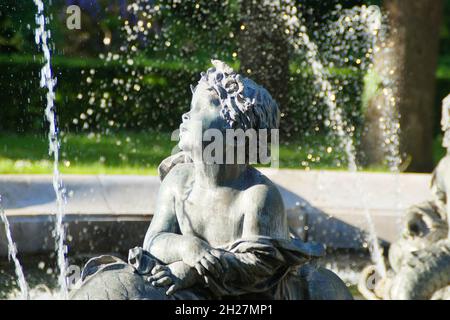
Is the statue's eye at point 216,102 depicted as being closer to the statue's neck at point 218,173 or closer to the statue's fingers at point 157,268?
the statue's neck at point 218,173

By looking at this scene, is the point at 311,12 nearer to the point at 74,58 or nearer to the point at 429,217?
the point at 74,58

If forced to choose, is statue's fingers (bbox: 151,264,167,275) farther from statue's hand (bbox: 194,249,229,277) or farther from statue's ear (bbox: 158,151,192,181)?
statue's ear (bbox: 158,151,192,181)

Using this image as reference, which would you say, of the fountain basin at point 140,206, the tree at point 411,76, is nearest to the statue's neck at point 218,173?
the fountain basin at point 140,206

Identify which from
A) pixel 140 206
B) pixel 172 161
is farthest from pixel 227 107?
pixel 140 206

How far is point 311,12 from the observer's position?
498 inches

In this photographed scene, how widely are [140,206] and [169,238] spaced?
12.4 feet

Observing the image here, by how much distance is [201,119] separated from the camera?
3.48 meters

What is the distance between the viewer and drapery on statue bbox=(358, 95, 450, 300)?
550cm

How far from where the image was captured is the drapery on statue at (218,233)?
11.0 feet

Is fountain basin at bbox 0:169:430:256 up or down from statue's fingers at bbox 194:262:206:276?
down

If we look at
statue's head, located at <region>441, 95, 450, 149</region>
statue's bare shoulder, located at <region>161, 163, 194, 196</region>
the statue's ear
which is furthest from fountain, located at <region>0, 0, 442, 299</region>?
statue's bare shoulder, located at <region>161, 163, 194, 196</region>

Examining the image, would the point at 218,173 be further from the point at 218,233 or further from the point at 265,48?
the point at 265,48

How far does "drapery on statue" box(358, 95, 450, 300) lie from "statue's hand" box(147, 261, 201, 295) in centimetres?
243

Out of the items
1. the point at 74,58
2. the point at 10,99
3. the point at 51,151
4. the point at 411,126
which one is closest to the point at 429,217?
the point at 411,126
